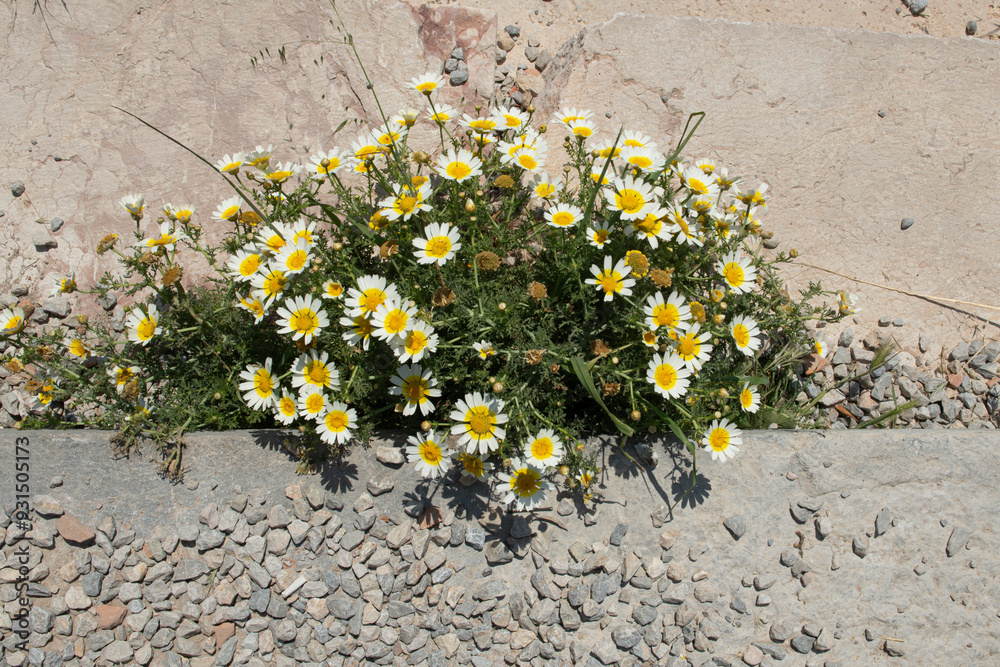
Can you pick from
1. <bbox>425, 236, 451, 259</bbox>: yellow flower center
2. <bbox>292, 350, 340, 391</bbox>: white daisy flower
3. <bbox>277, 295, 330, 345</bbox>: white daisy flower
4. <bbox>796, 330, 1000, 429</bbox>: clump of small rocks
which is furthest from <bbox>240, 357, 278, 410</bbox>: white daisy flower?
<bbox>796, 330, 1000, 429</bbox>: clump of small rocks

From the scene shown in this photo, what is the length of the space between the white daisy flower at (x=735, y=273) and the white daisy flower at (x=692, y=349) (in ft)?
1.05

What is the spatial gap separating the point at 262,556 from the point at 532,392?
1365mm

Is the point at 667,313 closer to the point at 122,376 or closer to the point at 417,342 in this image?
the point at 417,342

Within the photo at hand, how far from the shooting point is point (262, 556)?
259 cm

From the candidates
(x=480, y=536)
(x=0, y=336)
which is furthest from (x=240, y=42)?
(x=480, y=536)

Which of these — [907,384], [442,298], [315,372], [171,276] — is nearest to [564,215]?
[442,298]

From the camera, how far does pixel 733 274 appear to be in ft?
8.34

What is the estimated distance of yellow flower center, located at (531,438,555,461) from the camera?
231cm

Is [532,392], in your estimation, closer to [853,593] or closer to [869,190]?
[853,593]

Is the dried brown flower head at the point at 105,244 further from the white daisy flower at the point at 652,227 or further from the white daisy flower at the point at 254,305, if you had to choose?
the white daisy flower at the point at 652,227

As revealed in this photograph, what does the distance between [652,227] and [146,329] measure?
2172mm

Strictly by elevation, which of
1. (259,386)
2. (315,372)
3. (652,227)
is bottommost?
(259,386)

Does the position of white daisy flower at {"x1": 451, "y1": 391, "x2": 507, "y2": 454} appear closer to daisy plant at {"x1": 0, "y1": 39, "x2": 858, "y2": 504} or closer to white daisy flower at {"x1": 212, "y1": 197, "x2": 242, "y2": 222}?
daisy plant at {"x1": 0, "y1": 39, "x2": 858, "y2": 504}

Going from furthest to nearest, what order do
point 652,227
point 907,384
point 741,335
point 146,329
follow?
point 907,384
point 146,329
point 741,335
point 652,227
